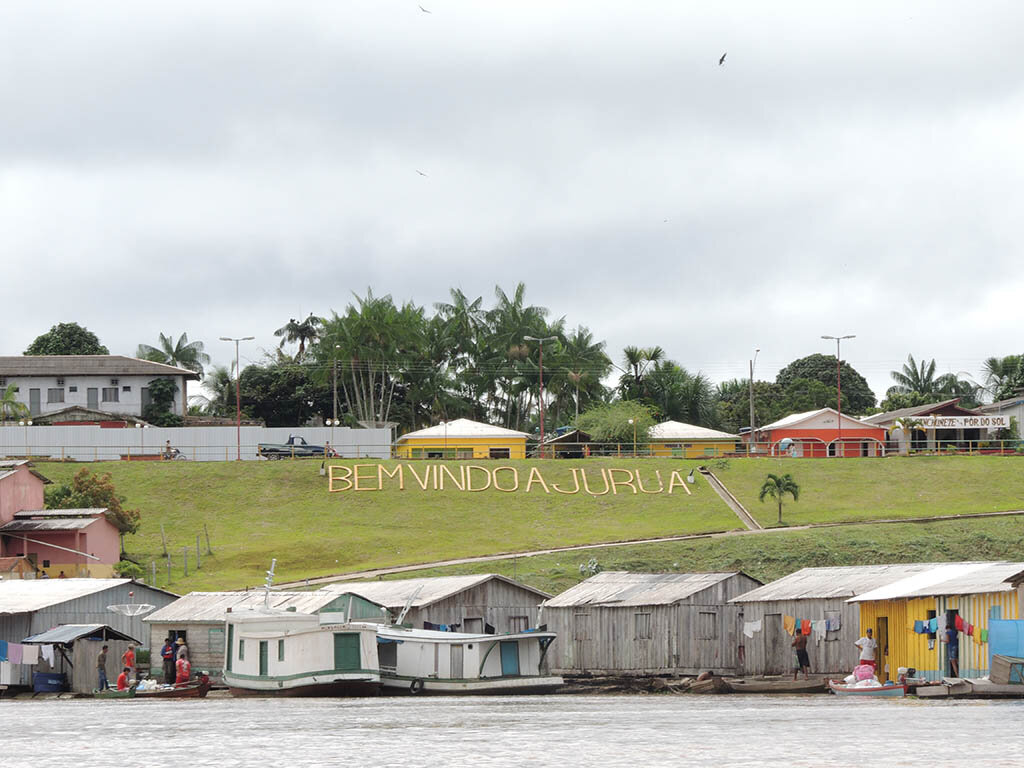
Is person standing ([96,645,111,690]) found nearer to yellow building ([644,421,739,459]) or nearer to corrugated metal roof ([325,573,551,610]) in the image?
corrugated metal roof ([325,573,551,610])

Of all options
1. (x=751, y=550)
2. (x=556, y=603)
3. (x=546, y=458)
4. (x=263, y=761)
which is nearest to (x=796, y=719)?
(x=263, y=761)

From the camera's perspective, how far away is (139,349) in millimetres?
133125

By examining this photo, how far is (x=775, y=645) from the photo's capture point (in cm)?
4066

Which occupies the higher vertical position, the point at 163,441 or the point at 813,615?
the point at 163,441

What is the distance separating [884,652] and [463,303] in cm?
8944

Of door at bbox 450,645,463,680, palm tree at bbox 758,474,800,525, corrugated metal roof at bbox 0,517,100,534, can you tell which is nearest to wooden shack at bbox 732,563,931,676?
door at bbox 450,645,463,680

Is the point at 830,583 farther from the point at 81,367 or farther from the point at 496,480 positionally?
the point at 81,367

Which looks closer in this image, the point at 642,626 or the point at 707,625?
the point at 707,625

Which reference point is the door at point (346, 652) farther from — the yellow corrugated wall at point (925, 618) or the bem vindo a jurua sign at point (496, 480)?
the bem vindo a jurua sign at point (496, 480)

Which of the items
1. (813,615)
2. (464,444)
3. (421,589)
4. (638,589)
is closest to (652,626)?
(638,589)

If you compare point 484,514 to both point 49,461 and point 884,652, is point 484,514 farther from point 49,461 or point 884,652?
point 884,652

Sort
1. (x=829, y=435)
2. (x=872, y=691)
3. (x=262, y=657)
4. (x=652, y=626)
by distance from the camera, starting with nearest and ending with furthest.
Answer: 1. (x=872, y=691)
2. (x=262, y=657)
3. (x=652, y=626)
4. (x=829, y=435)

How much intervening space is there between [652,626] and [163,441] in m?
59.9

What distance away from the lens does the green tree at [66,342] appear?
135 m
